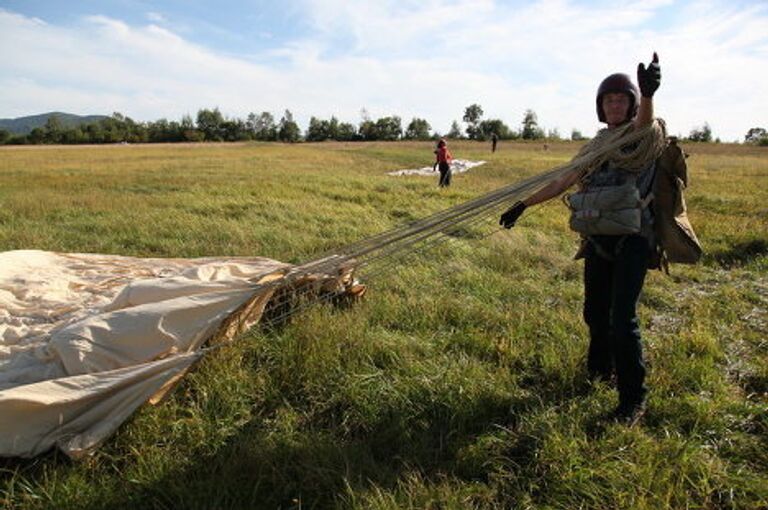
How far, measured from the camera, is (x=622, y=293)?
2777mm

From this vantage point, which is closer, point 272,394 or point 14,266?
point 272,394

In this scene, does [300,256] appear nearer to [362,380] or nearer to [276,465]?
[362,380]

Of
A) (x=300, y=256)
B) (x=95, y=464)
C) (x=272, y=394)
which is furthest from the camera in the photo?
(x=300, y=256)

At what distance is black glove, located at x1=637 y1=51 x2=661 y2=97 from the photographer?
8.27ft

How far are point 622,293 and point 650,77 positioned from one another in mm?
1114

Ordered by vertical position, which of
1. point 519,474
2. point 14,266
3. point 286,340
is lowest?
point 519,474

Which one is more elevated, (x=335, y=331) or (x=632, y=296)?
(x=632, y=296)

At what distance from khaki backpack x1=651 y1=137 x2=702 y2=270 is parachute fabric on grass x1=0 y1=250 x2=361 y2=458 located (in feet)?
7.45

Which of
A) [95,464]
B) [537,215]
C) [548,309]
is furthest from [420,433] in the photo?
[537,215]

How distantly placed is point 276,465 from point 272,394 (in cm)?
68

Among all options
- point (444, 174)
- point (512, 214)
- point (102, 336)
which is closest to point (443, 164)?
point (444, 174)

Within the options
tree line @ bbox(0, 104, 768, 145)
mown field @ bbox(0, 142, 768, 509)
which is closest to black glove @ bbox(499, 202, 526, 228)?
mown field @ bbox(0, 142, 768, 509)

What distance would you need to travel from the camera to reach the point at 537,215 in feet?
32.3

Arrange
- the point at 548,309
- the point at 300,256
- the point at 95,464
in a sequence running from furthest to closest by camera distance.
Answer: the point at 300,256, the point at 548,309, the point at 95,464
